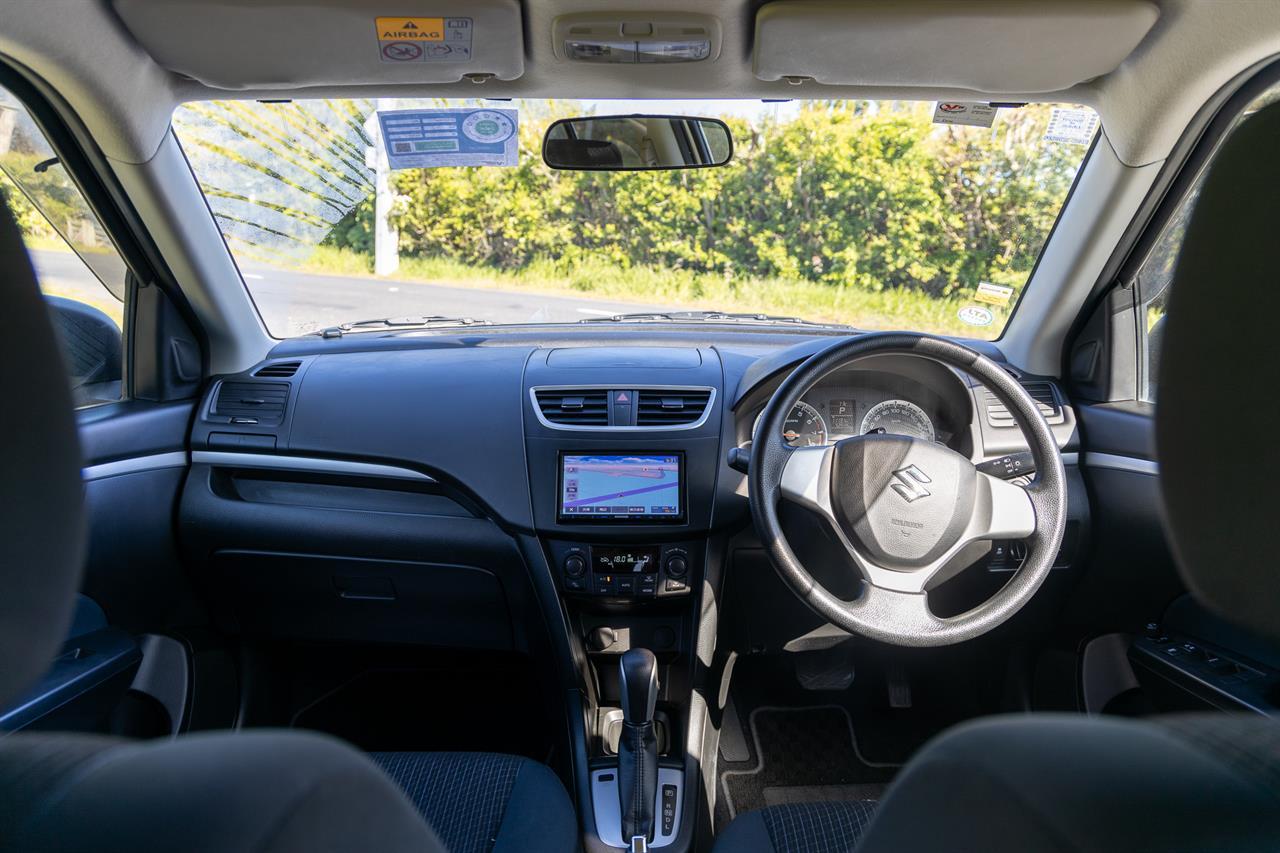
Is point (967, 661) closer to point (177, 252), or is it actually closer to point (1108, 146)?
point (1108, 146)

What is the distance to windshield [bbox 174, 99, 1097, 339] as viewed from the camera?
2688 millimetres

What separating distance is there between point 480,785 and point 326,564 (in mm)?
1061

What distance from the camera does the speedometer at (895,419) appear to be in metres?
2.49

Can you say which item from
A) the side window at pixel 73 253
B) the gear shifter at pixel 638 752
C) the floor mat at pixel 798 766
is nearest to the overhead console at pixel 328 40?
the side window at pixel 73 253

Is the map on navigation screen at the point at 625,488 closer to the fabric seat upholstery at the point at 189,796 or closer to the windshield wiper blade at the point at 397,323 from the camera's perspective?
the windshield wiper blade at the point at 397,323

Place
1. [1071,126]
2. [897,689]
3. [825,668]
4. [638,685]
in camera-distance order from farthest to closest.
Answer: [897,689]
[825,668]
[1071,126]
[638,685]

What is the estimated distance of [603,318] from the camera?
10.2 feet

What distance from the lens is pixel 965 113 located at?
2.64m

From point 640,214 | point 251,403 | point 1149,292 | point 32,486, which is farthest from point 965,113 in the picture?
point 32,486

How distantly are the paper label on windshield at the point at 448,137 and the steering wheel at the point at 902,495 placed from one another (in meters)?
1.34

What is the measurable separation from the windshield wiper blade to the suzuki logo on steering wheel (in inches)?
67.5

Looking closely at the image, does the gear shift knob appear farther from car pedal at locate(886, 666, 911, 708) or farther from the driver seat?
the driver seat

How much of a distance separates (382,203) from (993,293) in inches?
85.8

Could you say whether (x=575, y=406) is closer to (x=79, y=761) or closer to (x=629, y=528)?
(x=629, y=528)
